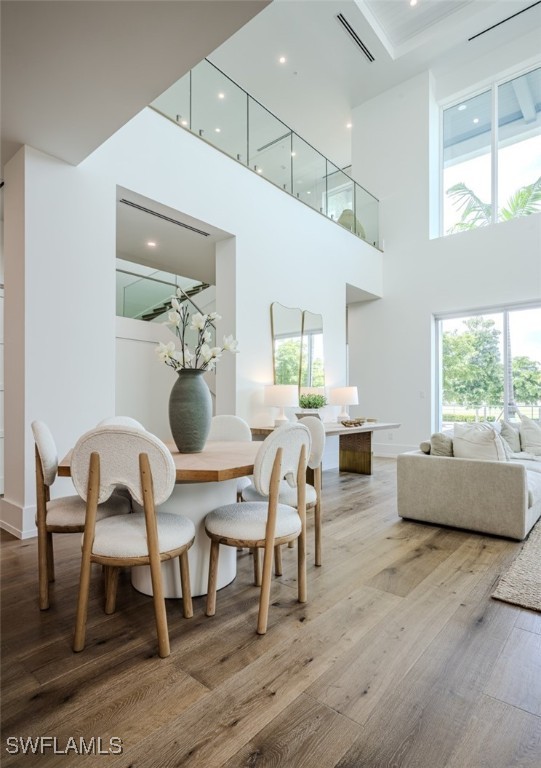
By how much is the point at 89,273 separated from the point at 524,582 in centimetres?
363

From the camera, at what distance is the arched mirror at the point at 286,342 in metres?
5.14

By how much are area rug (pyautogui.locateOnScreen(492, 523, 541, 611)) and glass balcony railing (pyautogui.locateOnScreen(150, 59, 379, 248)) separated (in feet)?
15.2

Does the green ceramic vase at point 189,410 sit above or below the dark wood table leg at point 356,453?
above

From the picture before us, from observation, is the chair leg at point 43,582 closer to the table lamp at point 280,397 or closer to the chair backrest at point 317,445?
the chair backrest at point 317,445

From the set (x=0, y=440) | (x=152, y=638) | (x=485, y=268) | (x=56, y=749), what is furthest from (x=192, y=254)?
(x=56, y=749)

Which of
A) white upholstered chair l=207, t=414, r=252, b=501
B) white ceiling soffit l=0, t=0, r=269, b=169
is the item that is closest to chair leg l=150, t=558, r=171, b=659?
white upholstered chair l=207, t=414, r=252, b=501

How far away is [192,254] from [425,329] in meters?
3.96

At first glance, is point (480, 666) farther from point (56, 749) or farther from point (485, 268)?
point (485, 268)

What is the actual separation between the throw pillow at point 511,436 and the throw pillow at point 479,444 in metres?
1.50

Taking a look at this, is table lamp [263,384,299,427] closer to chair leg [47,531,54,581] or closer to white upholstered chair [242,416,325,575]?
white upholstered chair [242,416,325,575]

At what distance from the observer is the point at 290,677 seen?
146 cm

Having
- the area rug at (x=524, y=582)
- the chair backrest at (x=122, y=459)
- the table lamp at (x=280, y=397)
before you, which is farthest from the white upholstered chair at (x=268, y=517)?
the table lamp at (x=280, y=397)

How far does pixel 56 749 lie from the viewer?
1.17 metres

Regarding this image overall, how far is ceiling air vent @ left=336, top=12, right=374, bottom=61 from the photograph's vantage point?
5.95 m
